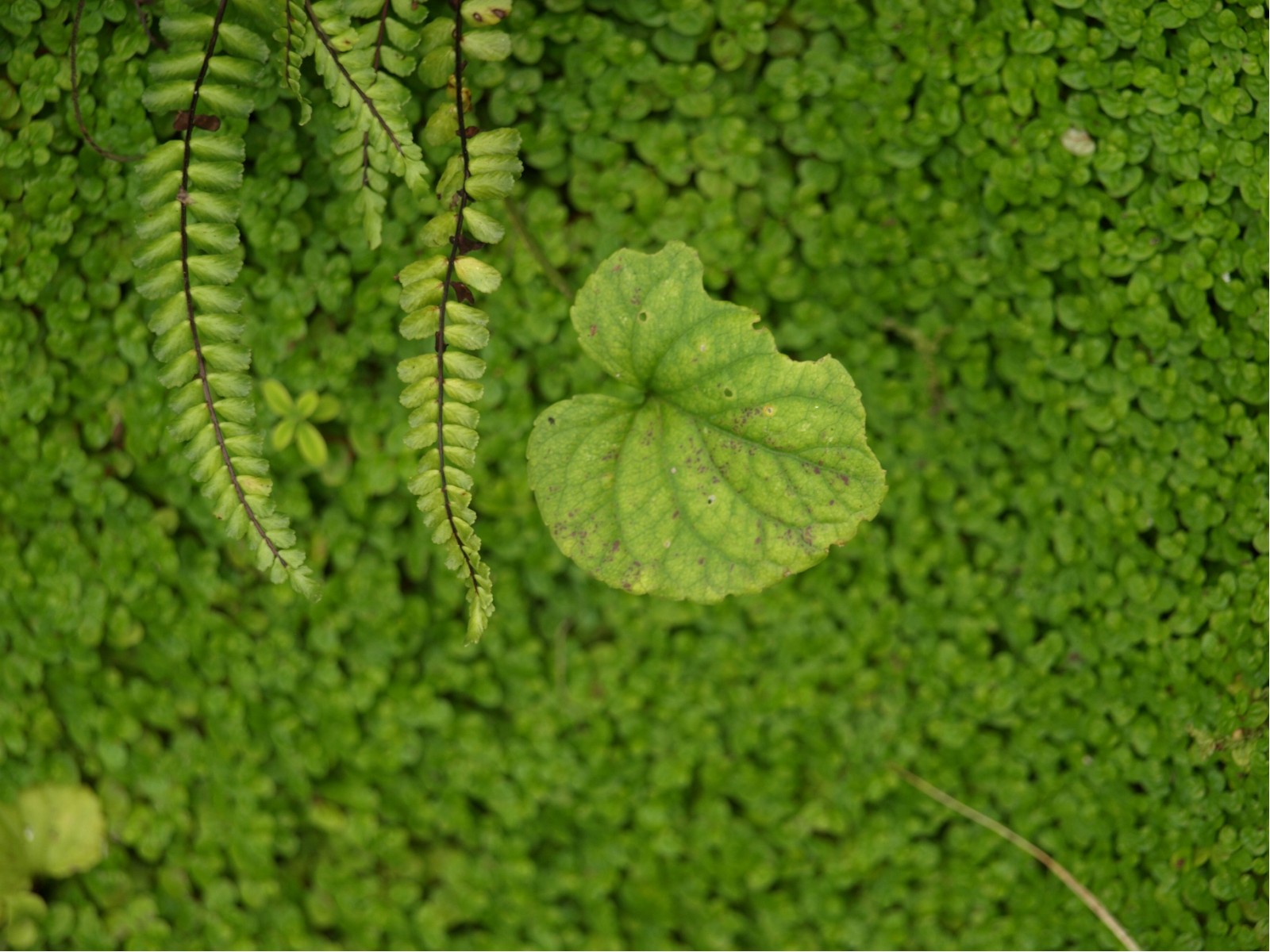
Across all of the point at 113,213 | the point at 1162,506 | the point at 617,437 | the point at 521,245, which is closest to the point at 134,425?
the point at 113,213

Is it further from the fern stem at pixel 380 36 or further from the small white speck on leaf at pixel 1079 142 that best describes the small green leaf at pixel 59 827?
the small white speck on leaf at pixel 1079 142

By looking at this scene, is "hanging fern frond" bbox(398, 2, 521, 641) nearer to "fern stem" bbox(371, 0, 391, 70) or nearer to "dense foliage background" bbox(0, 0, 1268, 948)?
"fern stem" bbox(371, 0, 391, 70)

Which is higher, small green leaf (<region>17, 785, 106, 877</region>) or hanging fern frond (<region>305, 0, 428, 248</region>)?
hanging fern frond (<region>305, 0, 428, 248</region>)

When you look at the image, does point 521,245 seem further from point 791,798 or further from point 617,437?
point 791,798

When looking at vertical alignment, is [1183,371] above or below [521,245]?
below

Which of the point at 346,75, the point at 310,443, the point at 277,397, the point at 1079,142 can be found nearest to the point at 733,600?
the point at 310,443

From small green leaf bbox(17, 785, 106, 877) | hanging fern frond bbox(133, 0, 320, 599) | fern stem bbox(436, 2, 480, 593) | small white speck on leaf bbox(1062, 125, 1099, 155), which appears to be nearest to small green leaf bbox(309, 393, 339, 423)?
hanging fern frond bbox(133, 0, 320, 599)

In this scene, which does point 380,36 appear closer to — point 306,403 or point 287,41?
point 287,41
